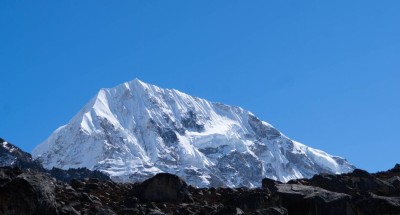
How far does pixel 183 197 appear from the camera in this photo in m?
41.1

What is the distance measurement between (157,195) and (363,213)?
438 inches

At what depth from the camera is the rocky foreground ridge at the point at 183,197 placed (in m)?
30.1

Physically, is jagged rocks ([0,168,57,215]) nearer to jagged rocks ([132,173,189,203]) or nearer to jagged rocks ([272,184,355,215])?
jagged rocks ([132,173,189,203])

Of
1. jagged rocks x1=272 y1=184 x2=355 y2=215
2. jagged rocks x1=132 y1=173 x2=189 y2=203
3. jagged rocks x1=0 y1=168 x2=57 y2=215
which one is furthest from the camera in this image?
jagged rocks x1=132 y1=173 x2=189 y2=203

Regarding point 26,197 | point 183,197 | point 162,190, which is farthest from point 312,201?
point 26,197

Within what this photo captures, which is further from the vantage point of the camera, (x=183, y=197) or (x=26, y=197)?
(x=183, y=197)

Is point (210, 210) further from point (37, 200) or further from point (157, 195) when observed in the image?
point (37, 200)

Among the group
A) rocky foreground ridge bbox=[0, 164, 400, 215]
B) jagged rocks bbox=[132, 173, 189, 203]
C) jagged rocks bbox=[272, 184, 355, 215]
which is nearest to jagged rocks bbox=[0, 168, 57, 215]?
rocky foreground ridge bbox=[0, 164, 400, 215]

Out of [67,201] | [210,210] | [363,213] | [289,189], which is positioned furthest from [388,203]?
[67,201]

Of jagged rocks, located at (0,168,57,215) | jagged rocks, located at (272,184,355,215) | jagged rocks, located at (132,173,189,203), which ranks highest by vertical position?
jagged rocks, located at (132,173,189,203)

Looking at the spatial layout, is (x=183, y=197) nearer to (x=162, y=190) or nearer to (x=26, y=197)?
(x=162, y=190)

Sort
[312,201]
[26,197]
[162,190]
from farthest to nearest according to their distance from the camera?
[162,190], [312,201], [26,197]

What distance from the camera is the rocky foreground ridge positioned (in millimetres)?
30109

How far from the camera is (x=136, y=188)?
41875 millimetres
